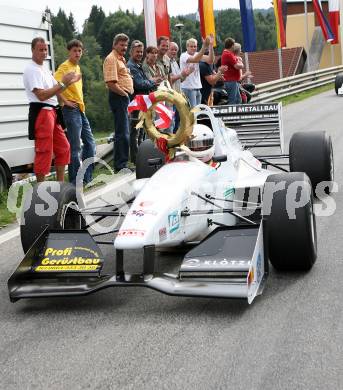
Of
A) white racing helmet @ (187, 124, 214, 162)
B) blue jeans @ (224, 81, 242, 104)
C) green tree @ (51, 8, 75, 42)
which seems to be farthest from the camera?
green tree @ (51, 8, 75, 42)

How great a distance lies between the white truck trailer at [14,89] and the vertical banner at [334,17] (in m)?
29.3

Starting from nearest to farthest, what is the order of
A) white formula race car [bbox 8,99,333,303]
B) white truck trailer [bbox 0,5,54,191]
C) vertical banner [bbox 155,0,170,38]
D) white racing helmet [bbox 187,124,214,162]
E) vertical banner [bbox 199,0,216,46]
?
white formula race car [bbox 8,99,333,303] → white racing helmet [bbox 187,124,214,162] → white truck trailer [bbox 0,5,54,191] → vertical banner [bbox 155,0,170,38] → vertical banner [bbox 199,0,216,46]

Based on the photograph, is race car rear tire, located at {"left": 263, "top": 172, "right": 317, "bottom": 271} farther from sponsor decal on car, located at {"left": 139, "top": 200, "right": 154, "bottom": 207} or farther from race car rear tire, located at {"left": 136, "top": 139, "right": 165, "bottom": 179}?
race car rear tire, located at {"left": 136, "top": 139, "right": 165, "bottom": 179}

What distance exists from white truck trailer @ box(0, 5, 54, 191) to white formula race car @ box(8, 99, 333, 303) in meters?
4.82

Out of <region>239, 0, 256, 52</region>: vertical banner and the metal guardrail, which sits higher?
<region>239, 0, 256, 52</region>: vertical banner

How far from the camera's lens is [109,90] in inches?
421

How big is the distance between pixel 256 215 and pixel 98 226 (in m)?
1.65

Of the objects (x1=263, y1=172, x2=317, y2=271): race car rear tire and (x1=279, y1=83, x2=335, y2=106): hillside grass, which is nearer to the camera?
(x1=263, y1=172, x2=317, y2=271): race car rear tire

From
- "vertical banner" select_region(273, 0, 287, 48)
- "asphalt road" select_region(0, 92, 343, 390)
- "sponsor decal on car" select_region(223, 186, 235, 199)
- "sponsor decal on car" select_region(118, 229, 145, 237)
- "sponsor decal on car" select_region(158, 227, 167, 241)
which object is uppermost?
"vertical banner" select_region(273, 0, 287, 48)

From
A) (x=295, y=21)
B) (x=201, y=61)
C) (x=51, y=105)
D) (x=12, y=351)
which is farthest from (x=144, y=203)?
(x=295, y=21)

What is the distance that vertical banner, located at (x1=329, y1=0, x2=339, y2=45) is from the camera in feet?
125

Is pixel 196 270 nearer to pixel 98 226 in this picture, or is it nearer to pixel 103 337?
pixel 103 337

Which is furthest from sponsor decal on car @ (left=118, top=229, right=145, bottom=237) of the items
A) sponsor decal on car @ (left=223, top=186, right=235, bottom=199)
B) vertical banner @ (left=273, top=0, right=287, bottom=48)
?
vertical banner @ (left=273, top=0, right=287, bottom=48)

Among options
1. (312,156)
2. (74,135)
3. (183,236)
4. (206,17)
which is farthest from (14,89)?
(206,17)
